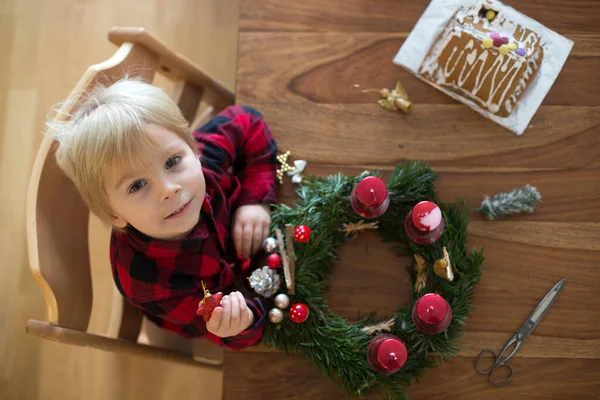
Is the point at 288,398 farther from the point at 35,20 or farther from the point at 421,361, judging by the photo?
the point at 35,20

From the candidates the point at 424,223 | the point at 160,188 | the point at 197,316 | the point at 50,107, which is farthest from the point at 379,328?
the point at 50,107

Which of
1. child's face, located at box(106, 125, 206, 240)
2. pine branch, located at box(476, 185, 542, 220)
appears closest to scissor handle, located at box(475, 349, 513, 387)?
pine branch, located at box(476, 185, 542, 220)

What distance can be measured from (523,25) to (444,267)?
45 centimetres

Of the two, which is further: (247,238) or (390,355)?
(247,238)

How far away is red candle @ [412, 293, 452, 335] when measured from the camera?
2.27ft

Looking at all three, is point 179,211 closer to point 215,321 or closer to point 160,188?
point 160,188

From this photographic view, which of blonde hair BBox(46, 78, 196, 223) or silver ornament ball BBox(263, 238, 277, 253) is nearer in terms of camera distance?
blonde hair BBox(46, 78, 196, 223)

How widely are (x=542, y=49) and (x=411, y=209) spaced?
357 mm

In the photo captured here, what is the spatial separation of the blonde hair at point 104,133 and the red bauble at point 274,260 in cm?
24

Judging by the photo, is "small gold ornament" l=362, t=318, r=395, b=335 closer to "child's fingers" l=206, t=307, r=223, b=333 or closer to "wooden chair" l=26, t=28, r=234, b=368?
"child's fingers" l=206, t=307, r=223, b=333

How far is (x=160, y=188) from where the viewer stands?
677 millimetres

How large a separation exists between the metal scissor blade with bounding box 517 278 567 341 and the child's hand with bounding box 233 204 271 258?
0.44m

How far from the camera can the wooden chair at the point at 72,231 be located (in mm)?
679

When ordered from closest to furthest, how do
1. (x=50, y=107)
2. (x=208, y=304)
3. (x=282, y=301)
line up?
(x=208, y=304) → (x=282, y=301) → (x=50, y=107)
